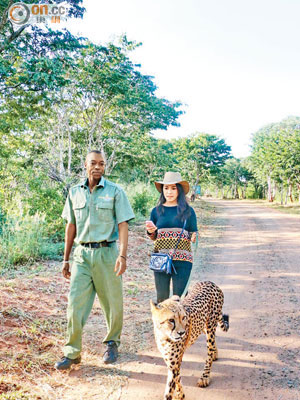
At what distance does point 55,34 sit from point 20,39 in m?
0.80

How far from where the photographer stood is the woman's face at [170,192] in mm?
3582

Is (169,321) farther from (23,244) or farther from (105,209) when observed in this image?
(23,244)

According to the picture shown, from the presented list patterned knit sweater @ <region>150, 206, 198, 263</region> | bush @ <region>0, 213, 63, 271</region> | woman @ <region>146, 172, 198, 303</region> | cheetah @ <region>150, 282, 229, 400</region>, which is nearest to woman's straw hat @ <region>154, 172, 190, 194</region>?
woman @ <region>146, 172, 198, 303</region>

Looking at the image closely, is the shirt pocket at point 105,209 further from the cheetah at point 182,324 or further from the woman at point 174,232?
the cheetah at point 182,324

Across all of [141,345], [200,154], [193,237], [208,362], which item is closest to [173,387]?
[208,362]

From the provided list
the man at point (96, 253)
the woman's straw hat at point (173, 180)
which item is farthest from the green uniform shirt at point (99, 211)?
the woman's straw hat at point (173, 180)

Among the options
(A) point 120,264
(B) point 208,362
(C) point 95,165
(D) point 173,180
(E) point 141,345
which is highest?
(C) point 95,165

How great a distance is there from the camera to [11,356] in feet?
11.4

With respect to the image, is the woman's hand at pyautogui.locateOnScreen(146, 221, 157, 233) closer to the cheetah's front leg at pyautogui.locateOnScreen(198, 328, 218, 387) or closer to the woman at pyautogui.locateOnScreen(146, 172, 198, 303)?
the woman at pyautogui.locateOnScreen(146, 172, 198, 303)

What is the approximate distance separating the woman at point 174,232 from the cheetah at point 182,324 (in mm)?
243

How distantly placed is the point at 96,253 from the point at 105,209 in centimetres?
44

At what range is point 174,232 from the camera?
351 centimetres

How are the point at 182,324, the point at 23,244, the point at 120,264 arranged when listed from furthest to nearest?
the point at 23,244
the point at 120,264
the point at 182,324

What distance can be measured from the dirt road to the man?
645 millimetres
